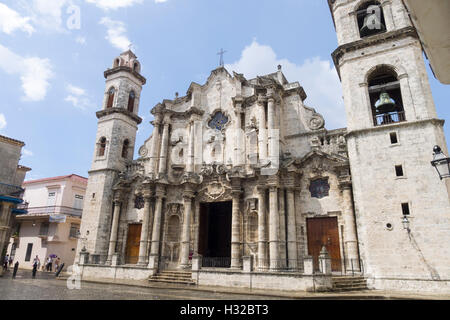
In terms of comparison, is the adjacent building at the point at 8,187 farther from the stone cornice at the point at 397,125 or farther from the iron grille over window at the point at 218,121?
the stone cornice at the point at 397,125

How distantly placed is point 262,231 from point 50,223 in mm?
21068

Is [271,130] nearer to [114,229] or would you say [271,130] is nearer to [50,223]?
[114,229]

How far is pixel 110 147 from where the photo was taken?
2325cm


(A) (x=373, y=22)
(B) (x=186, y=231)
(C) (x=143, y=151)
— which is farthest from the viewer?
(C) (x=143, y=151)

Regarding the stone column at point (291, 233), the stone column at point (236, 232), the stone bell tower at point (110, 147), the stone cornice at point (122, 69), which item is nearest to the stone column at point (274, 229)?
the stone column at point (291, 233)

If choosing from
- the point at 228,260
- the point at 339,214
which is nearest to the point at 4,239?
the point at 228,260

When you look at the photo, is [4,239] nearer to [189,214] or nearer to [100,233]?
[100,233]

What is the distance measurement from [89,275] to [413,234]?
17.7m

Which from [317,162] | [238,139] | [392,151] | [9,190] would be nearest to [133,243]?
[9,190]

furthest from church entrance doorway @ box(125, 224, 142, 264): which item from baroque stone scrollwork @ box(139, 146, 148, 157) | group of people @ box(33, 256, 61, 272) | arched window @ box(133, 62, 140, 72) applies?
arched window @ box(133, 62, 140, 72)

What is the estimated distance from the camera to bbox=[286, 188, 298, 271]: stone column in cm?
1598

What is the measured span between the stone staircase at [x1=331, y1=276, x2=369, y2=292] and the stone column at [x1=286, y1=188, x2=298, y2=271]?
8.78 ft

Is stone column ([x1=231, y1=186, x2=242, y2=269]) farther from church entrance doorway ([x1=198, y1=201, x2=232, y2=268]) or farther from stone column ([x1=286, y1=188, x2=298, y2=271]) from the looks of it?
stone column ([x1=286, y1=188, x2=298, y2=271])

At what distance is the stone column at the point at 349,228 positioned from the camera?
48.2 feet
